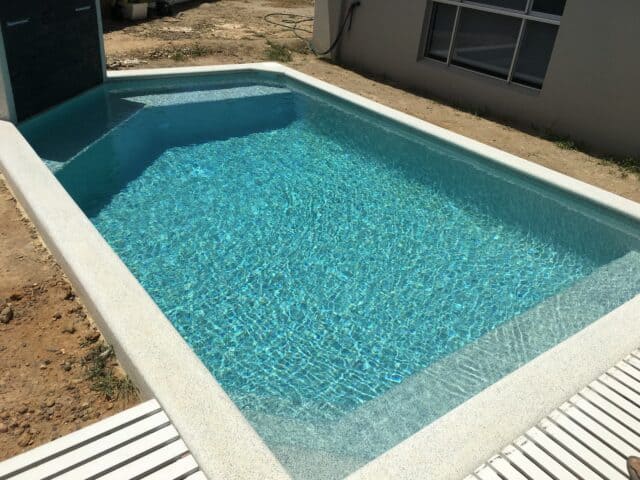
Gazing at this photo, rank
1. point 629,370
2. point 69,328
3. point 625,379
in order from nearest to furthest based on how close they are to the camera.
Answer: point 625,379
point 629,370
point 69,328

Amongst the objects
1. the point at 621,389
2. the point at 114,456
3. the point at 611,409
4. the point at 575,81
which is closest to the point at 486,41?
the point at 575,81

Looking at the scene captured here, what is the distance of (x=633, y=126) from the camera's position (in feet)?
24.8

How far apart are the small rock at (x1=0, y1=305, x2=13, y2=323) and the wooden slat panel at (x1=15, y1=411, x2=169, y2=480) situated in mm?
1570

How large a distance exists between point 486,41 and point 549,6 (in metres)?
1.26

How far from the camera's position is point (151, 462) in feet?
8.96

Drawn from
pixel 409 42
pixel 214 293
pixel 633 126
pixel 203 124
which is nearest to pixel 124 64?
pixel 203 124

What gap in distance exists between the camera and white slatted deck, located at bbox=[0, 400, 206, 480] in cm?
265

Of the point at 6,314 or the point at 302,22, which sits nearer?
the point at 6,314

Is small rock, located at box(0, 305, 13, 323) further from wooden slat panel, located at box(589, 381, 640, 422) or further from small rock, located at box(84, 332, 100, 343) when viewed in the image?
wooden slat panel, located at box(589, 381, 640, 422)

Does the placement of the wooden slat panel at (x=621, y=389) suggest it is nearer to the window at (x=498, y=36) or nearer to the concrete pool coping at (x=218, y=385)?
the concrete pool coping at (x=218, y=385)

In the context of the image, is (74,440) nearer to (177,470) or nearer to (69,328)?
(177,470)

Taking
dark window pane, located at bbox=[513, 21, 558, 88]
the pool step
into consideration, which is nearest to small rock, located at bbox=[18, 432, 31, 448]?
the pool step

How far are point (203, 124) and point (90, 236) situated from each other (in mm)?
4765

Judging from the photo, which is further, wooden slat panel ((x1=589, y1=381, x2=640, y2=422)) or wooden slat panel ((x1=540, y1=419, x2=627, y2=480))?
wooden slat panel ((x1=589, y1=381, x2=640, y2=422))
